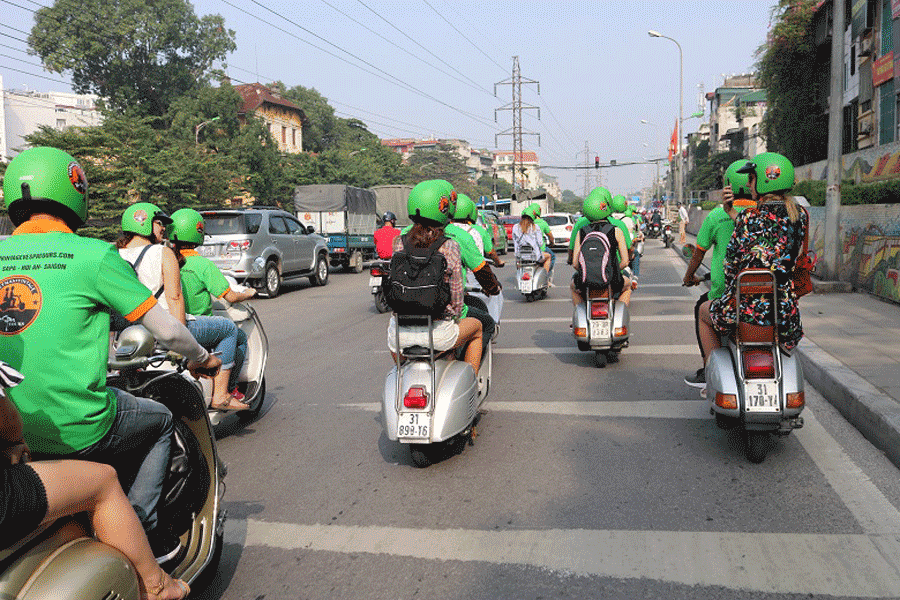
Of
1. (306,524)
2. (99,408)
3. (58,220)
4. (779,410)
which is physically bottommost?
(306,524)

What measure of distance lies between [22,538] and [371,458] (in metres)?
3.08

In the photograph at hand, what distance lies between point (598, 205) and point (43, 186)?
5.85 m

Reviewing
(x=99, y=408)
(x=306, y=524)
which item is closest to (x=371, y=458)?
(x=306, y=524)

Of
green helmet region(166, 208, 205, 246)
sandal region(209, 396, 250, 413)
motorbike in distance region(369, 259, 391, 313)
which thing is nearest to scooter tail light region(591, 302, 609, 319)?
sandal region(209, 396, 250, 413)

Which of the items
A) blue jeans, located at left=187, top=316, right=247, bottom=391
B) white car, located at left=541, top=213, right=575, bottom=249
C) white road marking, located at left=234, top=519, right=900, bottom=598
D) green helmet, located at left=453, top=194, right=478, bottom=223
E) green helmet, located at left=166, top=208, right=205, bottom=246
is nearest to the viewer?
white road marking, located at left=234, top=519, right=900, bottom=598

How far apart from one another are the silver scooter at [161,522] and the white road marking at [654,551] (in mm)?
726

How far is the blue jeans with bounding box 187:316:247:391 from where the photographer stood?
5.27m

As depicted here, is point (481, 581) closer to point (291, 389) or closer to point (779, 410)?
point (779, 410)

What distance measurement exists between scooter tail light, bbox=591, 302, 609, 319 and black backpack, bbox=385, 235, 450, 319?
3312 millimetres

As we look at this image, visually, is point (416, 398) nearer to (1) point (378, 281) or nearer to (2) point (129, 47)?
(1) point (378, 281)

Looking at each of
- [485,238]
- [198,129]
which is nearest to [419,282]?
[485,238]

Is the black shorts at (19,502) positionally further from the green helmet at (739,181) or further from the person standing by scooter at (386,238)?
the person standing by scooter at (386,238)

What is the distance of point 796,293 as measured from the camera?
187 inches

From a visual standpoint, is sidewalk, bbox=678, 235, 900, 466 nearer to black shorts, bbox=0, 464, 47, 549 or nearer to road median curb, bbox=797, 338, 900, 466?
road median curb, bbox=797, 338, 900, 466
